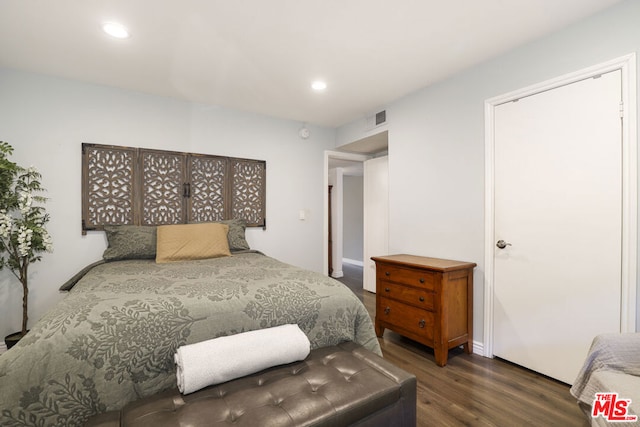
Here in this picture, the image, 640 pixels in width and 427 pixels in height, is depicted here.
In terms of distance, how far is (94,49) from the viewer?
216 cm

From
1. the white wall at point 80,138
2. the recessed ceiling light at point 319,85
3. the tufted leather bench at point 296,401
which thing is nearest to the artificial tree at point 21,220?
the white wall at point 80,138

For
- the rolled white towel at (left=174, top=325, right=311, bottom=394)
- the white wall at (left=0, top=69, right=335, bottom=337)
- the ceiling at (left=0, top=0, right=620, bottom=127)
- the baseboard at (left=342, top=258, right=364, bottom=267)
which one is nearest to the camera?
the rolled white towel at (left=174, top=325, right=311, bottom=394)

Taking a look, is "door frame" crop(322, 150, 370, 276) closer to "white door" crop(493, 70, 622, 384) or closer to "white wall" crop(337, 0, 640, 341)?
"white wall" crop(337, 0, 640, 341)

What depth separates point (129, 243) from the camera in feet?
8.34

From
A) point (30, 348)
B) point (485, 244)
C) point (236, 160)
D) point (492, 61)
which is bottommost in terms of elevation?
point (30, 348)

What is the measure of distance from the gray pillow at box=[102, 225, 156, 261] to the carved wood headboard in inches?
8.3

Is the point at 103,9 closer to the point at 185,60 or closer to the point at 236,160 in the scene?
the point at 185,60

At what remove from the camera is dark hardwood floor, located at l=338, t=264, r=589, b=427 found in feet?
5.30

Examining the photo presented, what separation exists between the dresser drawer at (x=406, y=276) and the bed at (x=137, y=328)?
2.72 ft

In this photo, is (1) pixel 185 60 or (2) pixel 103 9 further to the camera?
(1) pixel 185 60

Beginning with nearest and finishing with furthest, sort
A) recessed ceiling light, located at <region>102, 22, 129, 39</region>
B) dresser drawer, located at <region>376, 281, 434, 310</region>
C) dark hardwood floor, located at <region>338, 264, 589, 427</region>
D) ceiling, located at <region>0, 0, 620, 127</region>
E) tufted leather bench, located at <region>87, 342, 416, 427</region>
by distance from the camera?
tufted leather bench, located at <region>87, 342, 416, 427</region> → dark hardwood floor, located at <region>338, 264, 589, 427</region> → ceiling, located at <region>0, 0, 620, 127</region> → recessed ceiling light, located at <region>102, 22, 129, 39</region> → dresser drawer, located at <region>376, 281, 434, 310</region>

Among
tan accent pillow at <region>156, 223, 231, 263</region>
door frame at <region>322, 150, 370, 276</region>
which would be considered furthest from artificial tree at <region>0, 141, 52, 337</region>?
door frame at <region>322, 150, 370, 276</region>

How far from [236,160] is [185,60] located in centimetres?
125

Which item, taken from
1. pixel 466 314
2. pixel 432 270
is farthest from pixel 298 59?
pixel 466 314
